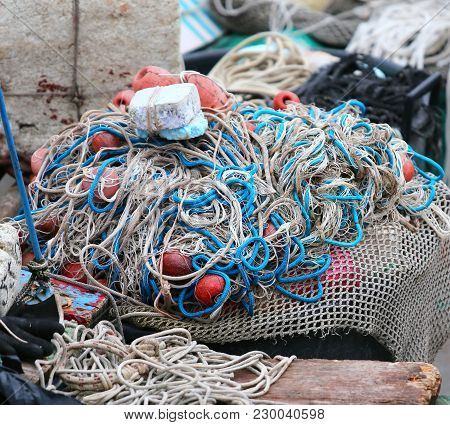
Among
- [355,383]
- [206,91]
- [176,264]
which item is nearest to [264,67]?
[206,91]

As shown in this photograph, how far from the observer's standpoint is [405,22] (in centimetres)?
750

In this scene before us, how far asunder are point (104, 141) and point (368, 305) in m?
1.18

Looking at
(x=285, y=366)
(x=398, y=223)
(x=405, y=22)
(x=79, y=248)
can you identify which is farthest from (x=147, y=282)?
(x=405, y=22)

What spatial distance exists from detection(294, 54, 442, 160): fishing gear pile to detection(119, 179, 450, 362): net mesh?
5.23 feet

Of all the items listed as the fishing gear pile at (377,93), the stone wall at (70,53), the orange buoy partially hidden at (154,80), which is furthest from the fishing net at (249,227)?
the fishing gear pile at (377,93)

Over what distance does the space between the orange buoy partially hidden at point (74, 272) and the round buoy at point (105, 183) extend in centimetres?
26

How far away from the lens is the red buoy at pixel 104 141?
13.2 feet

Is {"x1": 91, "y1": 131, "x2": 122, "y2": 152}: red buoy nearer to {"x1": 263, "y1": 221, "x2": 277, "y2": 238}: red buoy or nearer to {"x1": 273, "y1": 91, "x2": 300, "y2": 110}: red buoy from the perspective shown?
{"x1": 263, "y1": 221, "x2": 277, "y2": 238}: red buoy

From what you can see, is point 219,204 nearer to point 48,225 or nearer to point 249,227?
point 249,227

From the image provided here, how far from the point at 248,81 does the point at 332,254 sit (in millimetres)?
2330

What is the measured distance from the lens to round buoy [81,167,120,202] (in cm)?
380

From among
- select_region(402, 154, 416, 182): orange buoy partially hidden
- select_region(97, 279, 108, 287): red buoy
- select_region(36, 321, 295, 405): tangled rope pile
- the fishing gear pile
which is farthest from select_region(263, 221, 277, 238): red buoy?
the fishing gear pile

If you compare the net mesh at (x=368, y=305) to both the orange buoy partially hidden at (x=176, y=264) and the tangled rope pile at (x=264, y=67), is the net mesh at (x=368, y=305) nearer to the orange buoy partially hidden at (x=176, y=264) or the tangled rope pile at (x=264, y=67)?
the orange buoy partially hidden at (x=176, y=264)

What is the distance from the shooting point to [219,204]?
374 cm
